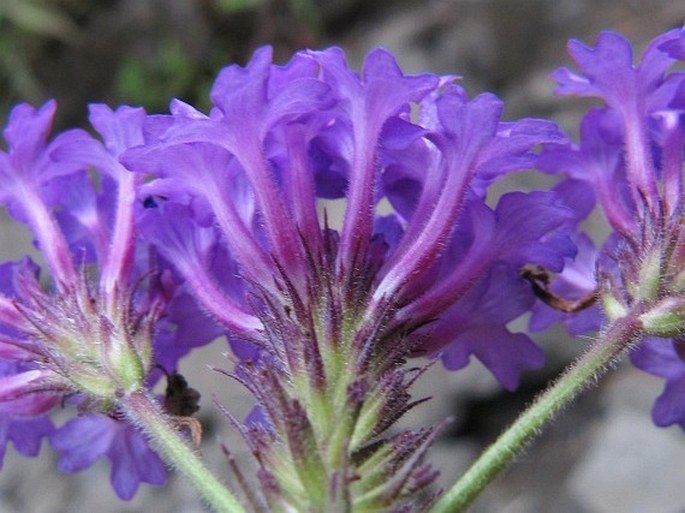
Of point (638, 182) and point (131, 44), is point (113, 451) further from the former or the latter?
point (131, 44)

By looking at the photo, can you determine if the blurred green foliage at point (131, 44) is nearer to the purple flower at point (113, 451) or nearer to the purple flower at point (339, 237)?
the purple flower at point (113, 451)

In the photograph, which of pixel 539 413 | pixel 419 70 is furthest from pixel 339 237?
pixel 419 70

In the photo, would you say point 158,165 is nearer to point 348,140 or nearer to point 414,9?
point 348,140

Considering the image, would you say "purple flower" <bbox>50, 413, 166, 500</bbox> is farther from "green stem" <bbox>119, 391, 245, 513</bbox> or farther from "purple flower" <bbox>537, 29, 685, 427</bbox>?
"purple flower" <bbox>537, 29, 685, 427</bbox>

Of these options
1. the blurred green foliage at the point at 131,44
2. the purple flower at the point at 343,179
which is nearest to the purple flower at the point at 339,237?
the purple flower at the point at 343,179

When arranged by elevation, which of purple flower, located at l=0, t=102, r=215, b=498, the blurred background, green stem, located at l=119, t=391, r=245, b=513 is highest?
purple flower, located at l=0, t=102, r=215, b=498

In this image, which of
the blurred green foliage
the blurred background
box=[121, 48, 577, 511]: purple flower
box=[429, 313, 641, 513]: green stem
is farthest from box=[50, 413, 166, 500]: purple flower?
the blurred green foliage
